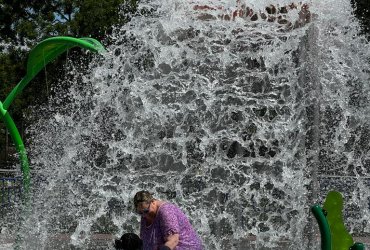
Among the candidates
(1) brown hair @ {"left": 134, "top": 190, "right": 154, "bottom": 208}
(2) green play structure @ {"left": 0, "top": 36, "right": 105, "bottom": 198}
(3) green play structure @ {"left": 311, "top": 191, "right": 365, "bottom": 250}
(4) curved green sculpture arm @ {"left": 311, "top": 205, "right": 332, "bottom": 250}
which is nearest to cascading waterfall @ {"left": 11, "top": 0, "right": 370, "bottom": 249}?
(3) green play structure @ {"left": 311, "top": 191, "right": 365, "bottom": 250}

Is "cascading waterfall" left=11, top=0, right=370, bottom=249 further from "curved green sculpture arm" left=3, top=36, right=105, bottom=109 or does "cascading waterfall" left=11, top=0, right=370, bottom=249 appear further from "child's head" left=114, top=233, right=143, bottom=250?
"curved green sculpture arm" left=3, top=36, right=105, bottom=109

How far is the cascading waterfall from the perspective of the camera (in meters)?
6.80

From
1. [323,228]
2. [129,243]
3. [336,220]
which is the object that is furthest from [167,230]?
[336,220]

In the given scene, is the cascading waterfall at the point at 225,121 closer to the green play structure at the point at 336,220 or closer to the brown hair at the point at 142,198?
the green play structure at the point at 336,220

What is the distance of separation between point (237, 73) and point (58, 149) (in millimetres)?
2316

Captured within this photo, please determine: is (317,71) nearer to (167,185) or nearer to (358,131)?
(358,131)

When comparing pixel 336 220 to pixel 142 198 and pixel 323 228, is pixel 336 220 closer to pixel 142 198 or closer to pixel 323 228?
pixel 323 228

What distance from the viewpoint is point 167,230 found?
436cm

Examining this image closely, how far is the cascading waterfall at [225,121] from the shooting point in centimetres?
680

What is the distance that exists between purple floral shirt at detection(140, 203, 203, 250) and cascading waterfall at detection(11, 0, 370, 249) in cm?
230

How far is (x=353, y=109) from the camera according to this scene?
23.3 feet

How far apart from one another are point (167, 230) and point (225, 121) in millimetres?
2706

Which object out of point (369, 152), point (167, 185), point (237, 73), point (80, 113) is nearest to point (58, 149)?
point (80, 113)

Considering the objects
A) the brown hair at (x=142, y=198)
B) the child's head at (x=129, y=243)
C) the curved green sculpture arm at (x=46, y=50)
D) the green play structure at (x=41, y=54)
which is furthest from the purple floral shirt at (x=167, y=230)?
the curved green sculpture arm at (x=46, y=50)
